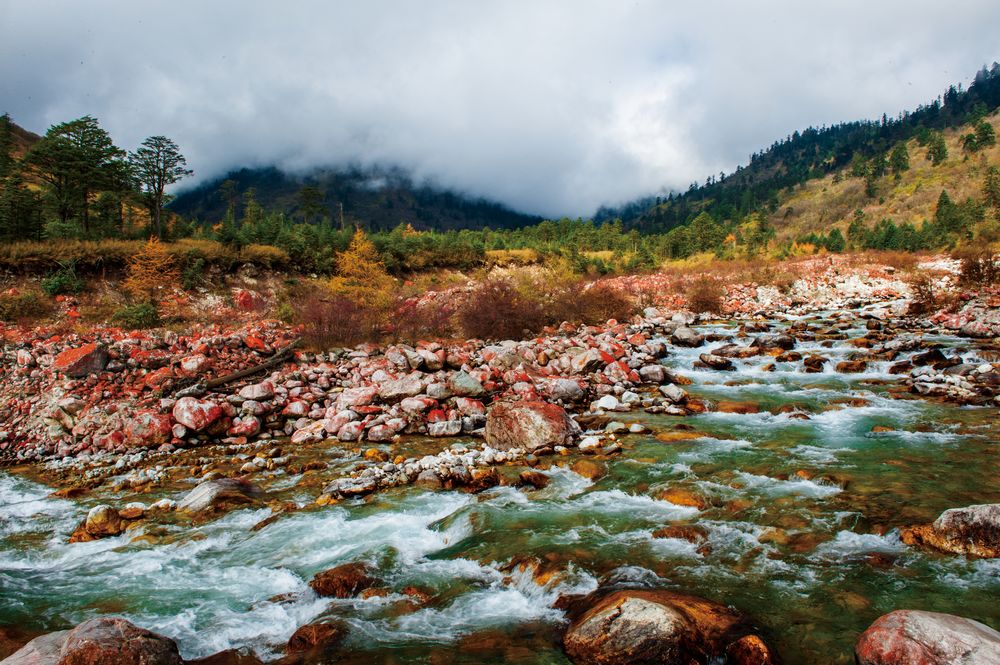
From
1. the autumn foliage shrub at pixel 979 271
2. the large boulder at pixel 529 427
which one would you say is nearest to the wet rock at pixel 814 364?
the large boulder at pixel 529 427

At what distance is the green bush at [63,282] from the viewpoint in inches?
829

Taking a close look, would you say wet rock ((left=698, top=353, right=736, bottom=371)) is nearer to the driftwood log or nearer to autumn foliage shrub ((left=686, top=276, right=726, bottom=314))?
autumn foliage shrub ((left=686, top=276, right=726, bottom=314))

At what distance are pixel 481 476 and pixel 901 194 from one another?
114165 mm

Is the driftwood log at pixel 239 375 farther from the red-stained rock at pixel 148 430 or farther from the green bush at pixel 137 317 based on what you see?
the green bush at pixel 137 317

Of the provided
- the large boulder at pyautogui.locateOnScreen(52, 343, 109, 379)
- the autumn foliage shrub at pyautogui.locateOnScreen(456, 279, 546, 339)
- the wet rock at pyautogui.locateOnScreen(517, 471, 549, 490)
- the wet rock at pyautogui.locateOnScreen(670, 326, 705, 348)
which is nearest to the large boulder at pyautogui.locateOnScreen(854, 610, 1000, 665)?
the wet rock at pyautogui.locateOnScreen(517, 471, 549, 490)

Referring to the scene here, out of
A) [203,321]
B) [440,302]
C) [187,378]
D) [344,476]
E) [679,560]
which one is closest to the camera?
[679,560]

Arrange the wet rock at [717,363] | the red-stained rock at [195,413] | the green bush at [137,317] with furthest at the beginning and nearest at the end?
the green bush at [137,317] → the wet rock at [717,363] → the red-stained rock at [195,413]

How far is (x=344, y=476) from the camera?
837 cm

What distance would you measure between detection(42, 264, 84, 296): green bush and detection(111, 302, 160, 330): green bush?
366 cm

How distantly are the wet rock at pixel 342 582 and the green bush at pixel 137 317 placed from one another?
19.9 metres

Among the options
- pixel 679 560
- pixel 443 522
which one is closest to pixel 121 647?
pixel 443 522

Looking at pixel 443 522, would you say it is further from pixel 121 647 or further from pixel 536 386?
pixel 536 386

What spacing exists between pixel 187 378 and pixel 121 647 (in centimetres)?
1102

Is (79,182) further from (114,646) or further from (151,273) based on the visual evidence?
(114,646)
